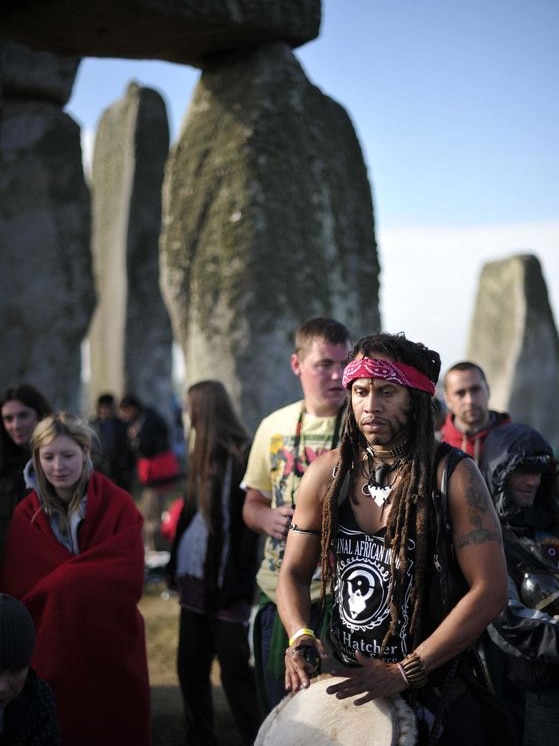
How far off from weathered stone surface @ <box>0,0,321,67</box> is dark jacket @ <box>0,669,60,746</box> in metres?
2.88

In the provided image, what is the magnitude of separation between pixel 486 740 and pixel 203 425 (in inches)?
84.4

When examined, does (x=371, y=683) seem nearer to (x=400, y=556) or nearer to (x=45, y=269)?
(x=400, y=556)

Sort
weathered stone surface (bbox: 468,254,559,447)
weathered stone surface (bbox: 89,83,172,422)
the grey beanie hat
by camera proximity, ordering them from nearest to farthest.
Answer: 1. the grey beanie hat
2. weathered stone surface (bbox: 468,254,559,447)
3. weathered stone surface (bbox: 89,83,172,422)

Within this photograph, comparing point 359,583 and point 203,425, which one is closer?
point 359,583

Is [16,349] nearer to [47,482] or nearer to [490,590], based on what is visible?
[47,482]

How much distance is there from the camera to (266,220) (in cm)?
546

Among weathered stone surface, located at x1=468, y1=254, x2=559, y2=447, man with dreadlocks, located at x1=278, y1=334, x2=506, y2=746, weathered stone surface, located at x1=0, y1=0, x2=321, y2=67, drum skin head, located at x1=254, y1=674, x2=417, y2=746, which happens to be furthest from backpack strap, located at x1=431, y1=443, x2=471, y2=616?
weathered stone surface, located at x1=468, y1=254, x2=559, y2=447

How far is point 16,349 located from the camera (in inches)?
364

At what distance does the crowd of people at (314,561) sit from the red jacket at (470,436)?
0.01 meters

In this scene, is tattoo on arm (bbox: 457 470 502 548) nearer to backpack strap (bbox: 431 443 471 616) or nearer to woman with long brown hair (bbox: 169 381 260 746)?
backpack strap (bbox: 431 443 471 616)

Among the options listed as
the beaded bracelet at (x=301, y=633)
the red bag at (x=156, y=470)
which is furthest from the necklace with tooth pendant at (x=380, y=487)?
the red bag at (x=156, y=470)

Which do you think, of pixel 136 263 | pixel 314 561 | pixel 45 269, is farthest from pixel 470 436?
pixel 136 263

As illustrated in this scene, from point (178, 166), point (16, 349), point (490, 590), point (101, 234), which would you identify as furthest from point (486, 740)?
point (101, 234)

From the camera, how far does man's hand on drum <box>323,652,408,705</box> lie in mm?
2406
